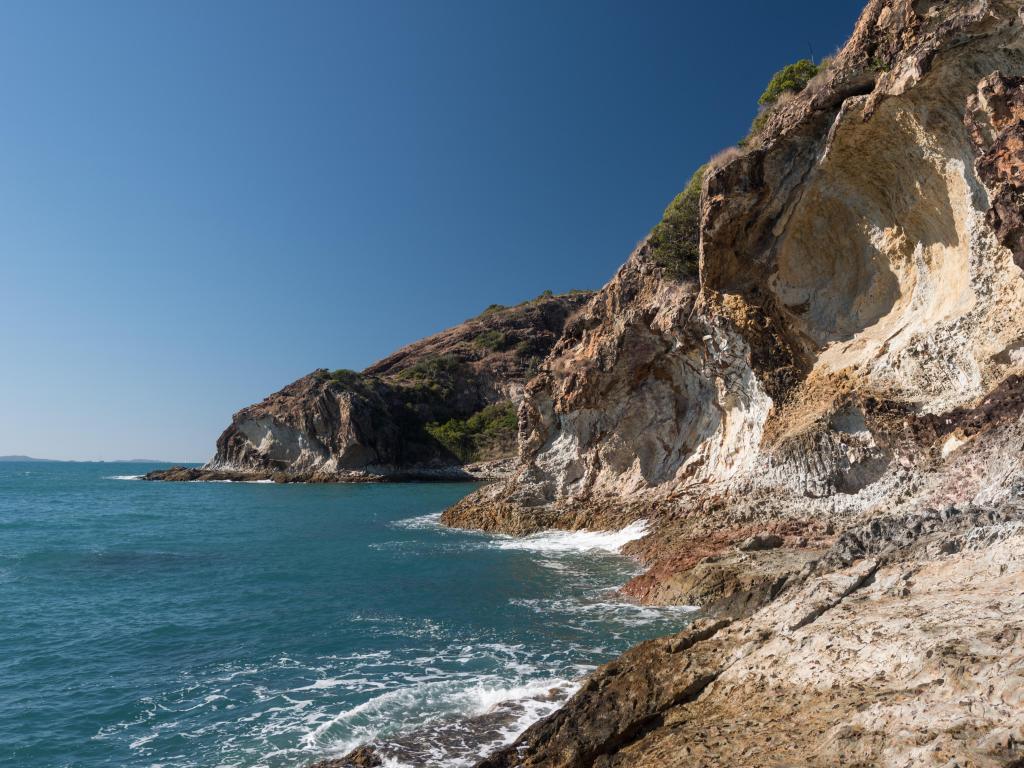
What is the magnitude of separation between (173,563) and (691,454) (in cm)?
2091

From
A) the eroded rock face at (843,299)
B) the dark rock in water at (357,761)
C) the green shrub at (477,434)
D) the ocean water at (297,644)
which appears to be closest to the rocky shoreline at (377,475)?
the green shrub at (477,434)

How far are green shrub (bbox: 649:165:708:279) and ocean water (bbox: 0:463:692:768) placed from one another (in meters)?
11.5

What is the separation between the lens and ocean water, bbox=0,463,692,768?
874 cm

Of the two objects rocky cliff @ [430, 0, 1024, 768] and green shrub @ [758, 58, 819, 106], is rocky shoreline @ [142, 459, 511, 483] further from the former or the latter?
green shrub @ [758, 58, 819, 106]

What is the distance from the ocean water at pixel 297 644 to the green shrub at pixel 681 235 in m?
11.5

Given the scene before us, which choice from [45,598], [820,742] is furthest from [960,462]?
[45,598]

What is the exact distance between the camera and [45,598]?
688 inches

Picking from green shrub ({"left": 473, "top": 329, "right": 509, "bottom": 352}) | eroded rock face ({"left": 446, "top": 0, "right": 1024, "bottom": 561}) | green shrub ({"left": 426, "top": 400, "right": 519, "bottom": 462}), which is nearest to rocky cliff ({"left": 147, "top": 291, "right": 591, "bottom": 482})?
green shrub ({"left": 426, "top": 400, "right": 519, "bottom": 462})

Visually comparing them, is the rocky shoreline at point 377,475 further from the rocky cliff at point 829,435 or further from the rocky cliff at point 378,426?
the rocky cliff at point 829,435

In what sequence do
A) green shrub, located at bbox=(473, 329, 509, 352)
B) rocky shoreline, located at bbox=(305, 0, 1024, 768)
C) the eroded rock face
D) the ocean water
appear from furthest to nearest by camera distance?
green shrub, located at bbox=(473, 329, 509, 352), the eroded rock face, the ocean water, rocky shoreline, located at bbox=(305, 0, 1024, 768)

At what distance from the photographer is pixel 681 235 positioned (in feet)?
88.4

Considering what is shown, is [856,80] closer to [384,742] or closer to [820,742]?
[820,742]

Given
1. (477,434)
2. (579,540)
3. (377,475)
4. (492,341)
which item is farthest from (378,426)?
(579,540)

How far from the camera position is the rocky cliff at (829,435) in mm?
5977
